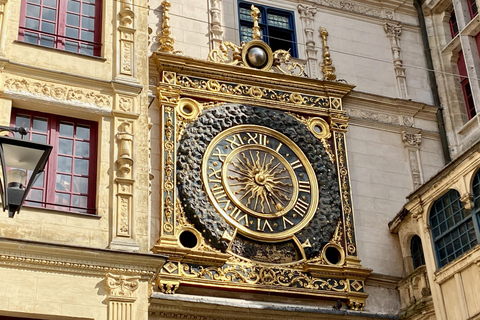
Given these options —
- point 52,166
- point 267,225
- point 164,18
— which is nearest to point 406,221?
point 267,225

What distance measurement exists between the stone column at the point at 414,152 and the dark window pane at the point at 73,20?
7742 millimetres

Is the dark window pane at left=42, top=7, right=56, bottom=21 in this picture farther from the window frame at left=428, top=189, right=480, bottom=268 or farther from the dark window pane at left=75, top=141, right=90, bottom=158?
the window frame at left=428, top=189, right=480, bottom=268

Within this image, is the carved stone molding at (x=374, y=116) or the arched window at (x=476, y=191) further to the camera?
the carved stone molding at (x=374, y=116)

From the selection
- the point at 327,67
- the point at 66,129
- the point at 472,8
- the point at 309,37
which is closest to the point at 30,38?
the point at 66,129

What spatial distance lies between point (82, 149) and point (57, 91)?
0.92m

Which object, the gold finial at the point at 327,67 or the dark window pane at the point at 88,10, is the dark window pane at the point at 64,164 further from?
the gold finial at the point at 327,67

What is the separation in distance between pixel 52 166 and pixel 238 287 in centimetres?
444

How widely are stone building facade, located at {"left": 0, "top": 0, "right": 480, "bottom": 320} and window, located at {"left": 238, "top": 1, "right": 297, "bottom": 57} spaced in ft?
0.13

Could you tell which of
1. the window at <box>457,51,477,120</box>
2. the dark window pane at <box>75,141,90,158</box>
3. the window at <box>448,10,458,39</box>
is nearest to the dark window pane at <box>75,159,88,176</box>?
the dark window pane at <box>75,141,90,158</box>

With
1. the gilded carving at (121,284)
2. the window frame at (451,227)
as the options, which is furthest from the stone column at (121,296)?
the window frame at (451,227)

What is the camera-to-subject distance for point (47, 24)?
1271 centimetres

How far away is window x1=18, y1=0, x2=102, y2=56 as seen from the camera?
12.5 m

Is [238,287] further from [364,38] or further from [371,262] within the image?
[364,38]

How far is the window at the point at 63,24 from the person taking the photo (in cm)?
1253
